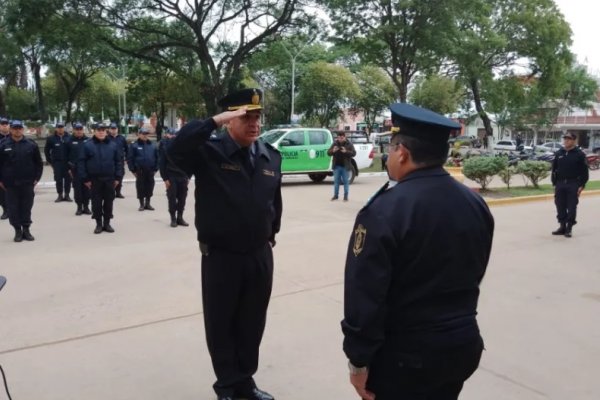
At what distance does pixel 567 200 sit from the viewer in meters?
8.74

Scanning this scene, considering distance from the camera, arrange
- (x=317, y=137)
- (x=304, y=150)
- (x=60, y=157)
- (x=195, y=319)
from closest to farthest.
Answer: (x=195, y=319) → (x=60, y=157) → (x=304, y=150) → (x=317, y=137)

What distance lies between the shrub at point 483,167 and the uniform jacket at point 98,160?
28.2 ft

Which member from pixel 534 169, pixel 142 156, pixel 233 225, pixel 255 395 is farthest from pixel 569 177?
pixel 142 156

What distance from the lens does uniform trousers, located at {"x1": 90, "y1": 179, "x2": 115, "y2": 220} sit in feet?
27.7

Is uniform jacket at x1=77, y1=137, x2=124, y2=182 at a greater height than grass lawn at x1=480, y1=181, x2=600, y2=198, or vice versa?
uniform jacket at x1=77, y1=137, x2=124, y2=182

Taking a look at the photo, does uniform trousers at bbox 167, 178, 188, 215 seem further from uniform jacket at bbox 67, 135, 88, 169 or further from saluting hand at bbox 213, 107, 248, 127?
saluting hand at bbox 213, 107, 248, 127

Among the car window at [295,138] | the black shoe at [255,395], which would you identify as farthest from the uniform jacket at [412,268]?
the car window at [295,138]

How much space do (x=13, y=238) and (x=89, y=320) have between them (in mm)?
4139

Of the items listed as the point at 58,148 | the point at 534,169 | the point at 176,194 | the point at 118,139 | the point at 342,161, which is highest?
the point at 118,139

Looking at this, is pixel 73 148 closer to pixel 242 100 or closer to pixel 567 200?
pixel 242 100

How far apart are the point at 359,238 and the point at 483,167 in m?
12.2

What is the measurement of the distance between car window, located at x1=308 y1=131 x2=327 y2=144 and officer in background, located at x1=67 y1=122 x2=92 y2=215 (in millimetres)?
6921

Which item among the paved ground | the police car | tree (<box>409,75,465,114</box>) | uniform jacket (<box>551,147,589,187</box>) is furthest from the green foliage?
tree (<box>409,75,465,114</box>)

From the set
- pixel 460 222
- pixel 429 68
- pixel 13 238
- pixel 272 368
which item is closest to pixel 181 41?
pixel 429 68
